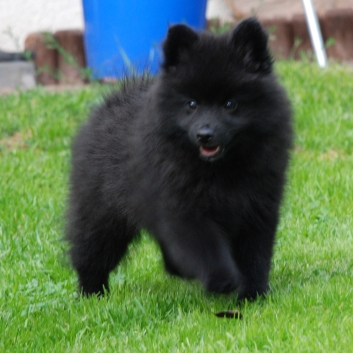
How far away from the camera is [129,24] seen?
9.17 meters

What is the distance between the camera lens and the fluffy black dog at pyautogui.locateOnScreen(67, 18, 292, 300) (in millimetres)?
3949

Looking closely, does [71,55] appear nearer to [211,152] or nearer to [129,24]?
[129,24]

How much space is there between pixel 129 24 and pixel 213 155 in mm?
5523

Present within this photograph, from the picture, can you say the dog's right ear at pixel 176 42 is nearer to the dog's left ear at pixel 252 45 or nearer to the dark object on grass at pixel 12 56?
the dog's left ear at pixel 252 45

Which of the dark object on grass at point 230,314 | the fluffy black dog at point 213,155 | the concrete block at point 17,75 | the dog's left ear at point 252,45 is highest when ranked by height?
the dog's left ear at point 252,45

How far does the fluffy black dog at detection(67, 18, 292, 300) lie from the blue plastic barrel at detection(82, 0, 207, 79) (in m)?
4.84

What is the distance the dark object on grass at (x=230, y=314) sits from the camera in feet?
12.6

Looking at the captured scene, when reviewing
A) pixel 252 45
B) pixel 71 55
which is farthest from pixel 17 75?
pixel 252 45

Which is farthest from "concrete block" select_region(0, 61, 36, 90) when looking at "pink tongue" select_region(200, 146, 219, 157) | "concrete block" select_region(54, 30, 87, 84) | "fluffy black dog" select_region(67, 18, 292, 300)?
"pink tongue" select_region(200, 146, 219, 157)

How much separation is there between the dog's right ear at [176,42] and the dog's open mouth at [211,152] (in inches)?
20.6

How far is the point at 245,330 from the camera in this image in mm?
3535

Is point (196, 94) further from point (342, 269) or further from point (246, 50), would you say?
point (342, 269)

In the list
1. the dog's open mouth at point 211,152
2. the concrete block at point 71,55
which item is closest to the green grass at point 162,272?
the dog's open mouth at point 211,152

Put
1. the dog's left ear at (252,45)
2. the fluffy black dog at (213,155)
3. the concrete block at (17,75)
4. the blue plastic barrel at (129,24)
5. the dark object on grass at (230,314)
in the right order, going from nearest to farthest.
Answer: the dark object on grass at (230,314) → the fluffy black dog at (213,155) → the dog's left ear at (252,45) → the blue plastic barrel at (129,24) → the concrete block at (17,75)
